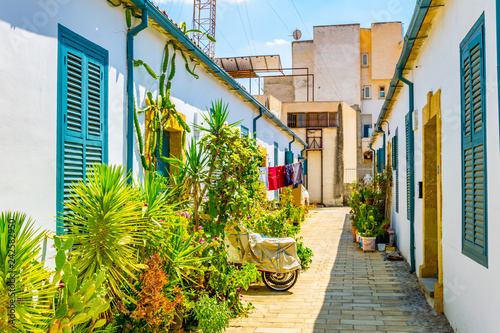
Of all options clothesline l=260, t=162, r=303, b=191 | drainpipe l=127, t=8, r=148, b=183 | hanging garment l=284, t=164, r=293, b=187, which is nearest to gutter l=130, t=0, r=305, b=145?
drainpipe l=127, t=8, r=148, b=183

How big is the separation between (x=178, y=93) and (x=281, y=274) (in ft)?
11.6

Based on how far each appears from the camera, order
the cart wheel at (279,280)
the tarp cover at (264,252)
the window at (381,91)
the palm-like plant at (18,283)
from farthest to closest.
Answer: the window at (381,91)
the cart wheel at (279,280)
the tarp cover at (264,252)
the palm-like plant at (18,283)

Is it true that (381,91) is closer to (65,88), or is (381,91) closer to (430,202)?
(430,202)

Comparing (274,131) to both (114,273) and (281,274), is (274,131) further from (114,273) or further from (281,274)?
(114,273)

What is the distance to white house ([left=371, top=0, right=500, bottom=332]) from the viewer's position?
4180mm

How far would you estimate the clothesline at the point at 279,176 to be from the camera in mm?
13955

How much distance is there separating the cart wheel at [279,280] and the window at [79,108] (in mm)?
3817

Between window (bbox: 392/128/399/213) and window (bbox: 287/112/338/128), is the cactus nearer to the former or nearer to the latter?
window (bbox: 392/128/399/213)

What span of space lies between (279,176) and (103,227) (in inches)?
429

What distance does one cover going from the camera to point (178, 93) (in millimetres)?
7871

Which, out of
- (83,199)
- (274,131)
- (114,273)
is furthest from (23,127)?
(274,131)

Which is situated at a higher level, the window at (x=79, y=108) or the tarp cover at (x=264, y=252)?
the window at (x=79, y=108)

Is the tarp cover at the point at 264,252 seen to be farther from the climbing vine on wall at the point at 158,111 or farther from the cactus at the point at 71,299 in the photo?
the cactus at the point at 71,299

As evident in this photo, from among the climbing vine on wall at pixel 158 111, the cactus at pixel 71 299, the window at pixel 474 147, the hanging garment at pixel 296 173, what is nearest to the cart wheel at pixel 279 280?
the climbing vine on wall at pixel 158 111
